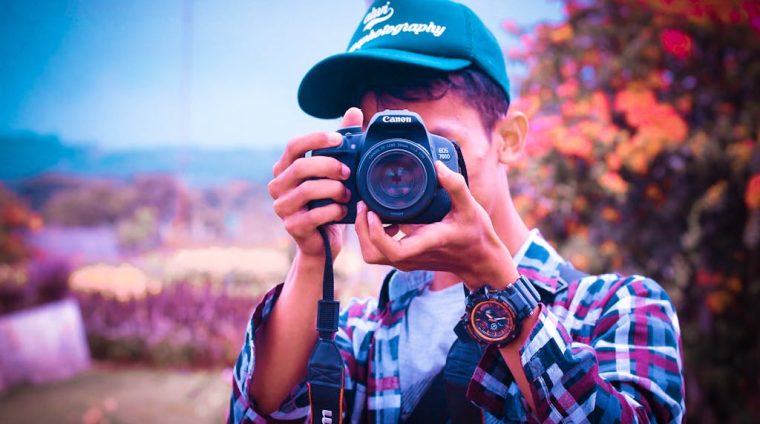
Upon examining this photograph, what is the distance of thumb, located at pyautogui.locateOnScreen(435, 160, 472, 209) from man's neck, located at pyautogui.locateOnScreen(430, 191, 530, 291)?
13.5 inches

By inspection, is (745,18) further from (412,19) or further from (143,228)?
(143,228)

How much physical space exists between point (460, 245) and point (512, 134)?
1.93ft

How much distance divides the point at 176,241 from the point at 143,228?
0.41 metres

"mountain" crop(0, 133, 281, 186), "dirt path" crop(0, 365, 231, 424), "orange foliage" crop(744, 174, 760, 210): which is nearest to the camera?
"orange foliage" crop(744, 174, 760, 210)

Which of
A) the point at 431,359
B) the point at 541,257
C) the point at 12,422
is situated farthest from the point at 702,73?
the point at 12,422

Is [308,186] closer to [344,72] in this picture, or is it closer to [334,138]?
[334,138]

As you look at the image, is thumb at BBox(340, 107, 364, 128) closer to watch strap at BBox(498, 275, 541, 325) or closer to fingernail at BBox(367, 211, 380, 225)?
fingernail at BBox(367, 211, 380, 225)

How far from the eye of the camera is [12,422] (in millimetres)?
3658

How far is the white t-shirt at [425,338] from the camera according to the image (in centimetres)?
118

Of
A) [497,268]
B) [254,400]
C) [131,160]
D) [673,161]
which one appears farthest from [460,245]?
[131,160]

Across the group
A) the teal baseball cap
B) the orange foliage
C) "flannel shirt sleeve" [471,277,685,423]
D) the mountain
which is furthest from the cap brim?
the mountain

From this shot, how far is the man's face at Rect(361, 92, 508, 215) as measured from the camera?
1238mm

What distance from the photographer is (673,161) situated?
2697mm

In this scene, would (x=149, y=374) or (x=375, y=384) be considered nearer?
(x=375, y=384)
